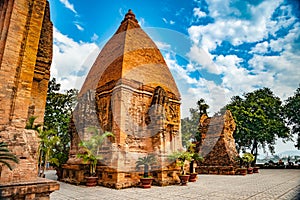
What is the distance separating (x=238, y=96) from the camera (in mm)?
31188

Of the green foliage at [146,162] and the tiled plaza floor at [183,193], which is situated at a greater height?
the green foliage at [146,162]

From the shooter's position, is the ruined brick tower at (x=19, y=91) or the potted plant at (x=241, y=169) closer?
the ruined brick tower at (x=19, y=91)

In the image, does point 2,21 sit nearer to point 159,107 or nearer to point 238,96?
point 159,107

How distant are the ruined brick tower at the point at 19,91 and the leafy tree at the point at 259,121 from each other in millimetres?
25499

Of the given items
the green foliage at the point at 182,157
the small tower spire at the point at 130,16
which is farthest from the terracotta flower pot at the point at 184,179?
the small tower spire at the point at 130,16

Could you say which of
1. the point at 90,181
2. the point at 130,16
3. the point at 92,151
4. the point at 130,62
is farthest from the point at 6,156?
the point at 130,16

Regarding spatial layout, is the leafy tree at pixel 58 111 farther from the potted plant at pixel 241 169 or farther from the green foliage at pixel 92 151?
the potted plant at pixel 241 169

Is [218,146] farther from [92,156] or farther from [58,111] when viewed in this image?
[58,111]

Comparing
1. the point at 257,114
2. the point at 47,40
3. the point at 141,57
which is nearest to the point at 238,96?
the point at 257,114

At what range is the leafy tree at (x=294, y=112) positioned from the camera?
86.5 ft

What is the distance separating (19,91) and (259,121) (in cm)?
2735

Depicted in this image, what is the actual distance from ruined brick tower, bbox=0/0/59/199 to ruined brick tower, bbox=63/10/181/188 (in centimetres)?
607

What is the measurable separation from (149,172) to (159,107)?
13.4 ft

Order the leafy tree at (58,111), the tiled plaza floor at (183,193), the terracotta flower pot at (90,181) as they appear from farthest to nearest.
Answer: the leafy tree at (58,111), the terracotta flower pot at (90,181), the tiled plaza floor at (183,193)
